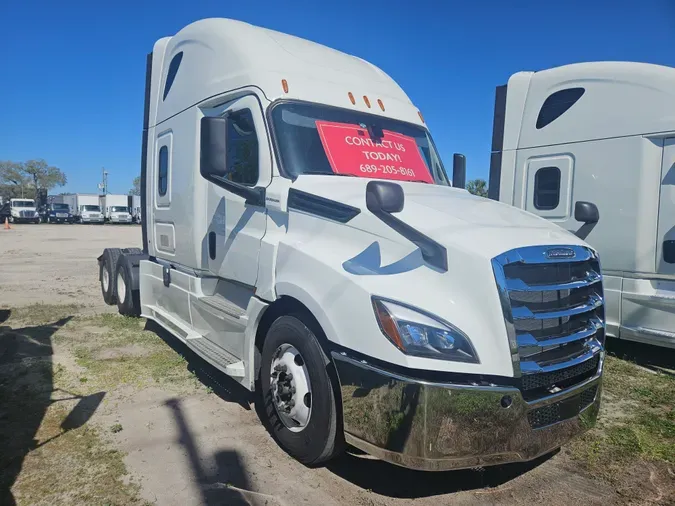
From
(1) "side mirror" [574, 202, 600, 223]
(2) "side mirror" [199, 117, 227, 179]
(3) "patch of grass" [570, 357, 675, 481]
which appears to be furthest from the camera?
(1) "side mirror" [574, 202, 600, 223]

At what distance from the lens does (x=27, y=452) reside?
3.71 metres

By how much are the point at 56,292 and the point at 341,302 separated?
9358 millimetres

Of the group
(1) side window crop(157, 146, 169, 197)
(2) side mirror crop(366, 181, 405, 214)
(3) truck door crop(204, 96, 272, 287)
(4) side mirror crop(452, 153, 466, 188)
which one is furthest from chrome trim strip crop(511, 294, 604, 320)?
(1) side window crop(157, 146, 169, 197)

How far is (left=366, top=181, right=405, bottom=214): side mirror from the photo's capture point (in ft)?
10.0

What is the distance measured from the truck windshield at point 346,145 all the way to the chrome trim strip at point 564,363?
2.05 metres

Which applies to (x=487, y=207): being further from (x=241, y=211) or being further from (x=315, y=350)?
(x=241, y=211)

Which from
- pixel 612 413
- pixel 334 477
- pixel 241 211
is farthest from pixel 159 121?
pixel 612 413

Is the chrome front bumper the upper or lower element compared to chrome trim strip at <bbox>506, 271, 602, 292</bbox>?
lower

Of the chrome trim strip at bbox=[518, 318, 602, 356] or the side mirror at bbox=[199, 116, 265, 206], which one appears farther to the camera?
the side mirror at bbox=[199, 116, 265, 206]

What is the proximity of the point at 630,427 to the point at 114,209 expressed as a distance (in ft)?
170

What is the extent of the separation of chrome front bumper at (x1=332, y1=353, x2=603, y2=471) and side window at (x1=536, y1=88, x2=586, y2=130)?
5277 mm

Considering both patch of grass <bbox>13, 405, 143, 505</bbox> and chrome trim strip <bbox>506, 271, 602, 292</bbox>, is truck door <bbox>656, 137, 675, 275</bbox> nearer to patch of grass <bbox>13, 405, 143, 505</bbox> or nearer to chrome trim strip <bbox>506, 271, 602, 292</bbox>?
chrome trim strip <bbox>506, 271, 602, 292</bbox>

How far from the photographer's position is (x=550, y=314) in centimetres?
311

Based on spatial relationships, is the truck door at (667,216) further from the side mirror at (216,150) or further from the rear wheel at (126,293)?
the rear wheel at (126,293)
